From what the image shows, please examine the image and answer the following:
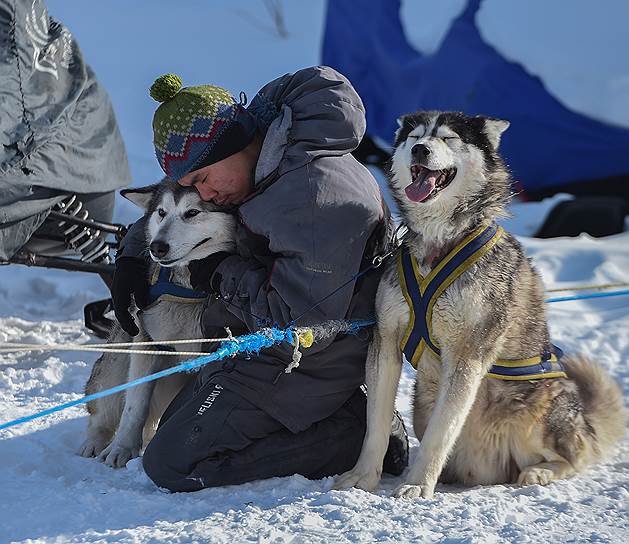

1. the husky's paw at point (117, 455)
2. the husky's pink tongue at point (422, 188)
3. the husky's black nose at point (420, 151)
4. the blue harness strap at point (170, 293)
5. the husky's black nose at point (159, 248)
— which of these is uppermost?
the husky's black nose at point (420, 151)

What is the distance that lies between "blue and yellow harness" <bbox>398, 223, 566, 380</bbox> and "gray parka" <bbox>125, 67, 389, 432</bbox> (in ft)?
0.54

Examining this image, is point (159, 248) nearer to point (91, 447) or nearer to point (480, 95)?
point (91, 447)

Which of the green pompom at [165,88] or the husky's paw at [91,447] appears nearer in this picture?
the green pompom at [165,88]

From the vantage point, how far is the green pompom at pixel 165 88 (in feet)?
8.15

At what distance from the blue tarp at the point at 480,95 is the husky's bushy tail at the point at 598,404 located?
186 inches

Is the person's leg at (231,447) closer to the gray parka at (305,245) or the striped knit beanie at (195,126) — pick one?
the gray parka at (305,245)

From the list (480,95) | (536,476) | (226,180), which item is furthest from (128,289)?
(480,95)

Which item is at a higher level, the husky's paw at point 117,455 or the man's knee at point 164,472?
the man's knee at point 164,472

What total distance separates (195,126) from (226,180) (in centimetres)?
22

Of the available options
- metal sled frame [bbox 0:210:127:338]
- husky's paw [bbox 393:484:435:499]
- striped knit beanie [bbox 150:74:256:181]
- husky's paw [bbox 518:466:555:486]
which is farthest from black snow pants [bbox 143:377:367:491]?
metal sled frame [bbox 0:210:127:338]

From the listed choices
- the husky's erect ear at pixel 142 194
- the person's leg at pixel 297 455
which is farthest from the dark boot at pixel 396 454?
the husky's erect ear at pixel 142 194

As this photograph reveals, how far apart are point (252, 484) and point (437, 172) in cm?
102

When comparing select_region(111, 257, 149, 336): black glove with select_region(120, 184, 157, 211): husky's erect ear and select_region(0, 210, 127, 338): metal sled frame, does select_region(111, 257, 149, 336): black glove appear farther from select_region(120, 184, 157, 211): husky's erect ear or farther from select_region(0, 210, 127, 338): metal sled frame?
select_region(0, 210, 127, 338): metal sled frame

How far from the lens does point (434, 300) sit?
233 cm
